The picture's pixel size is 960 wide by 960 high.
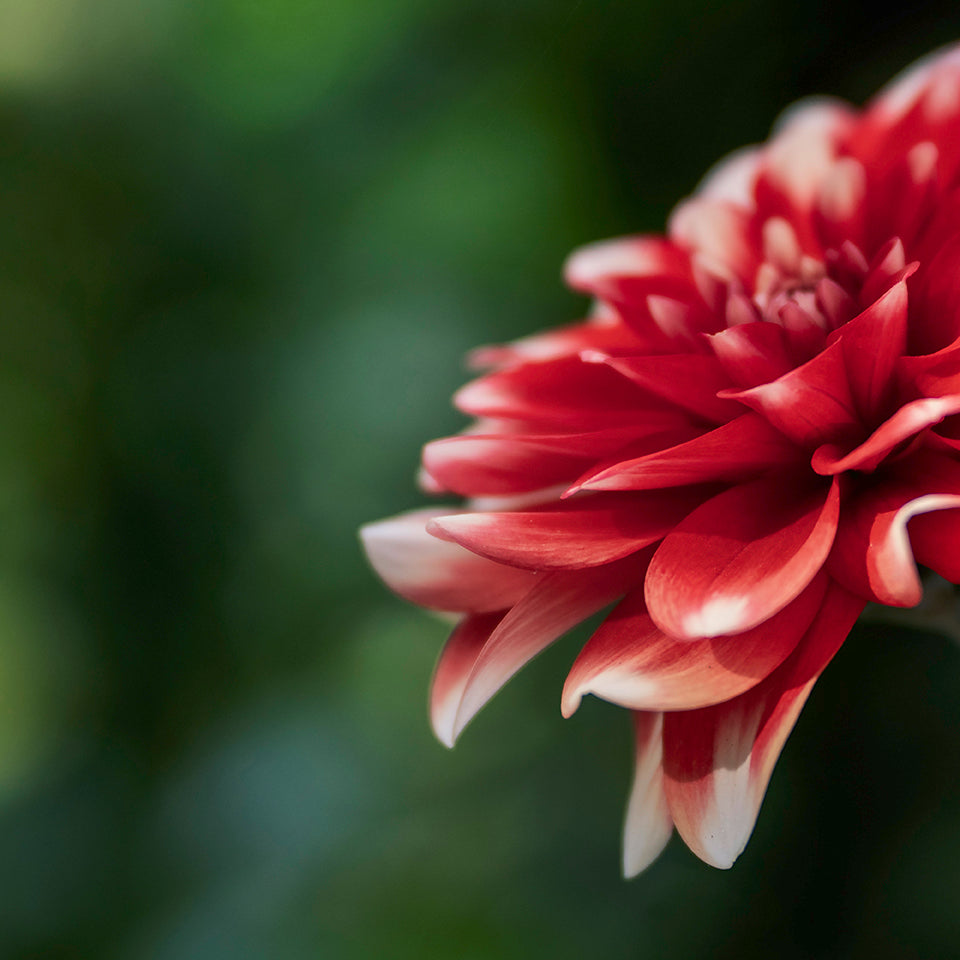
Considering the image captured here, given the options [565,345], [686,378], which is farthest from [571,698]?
[565,345]

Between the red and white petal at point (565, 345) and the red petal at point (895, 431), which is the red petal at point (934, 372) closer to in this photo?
the red petal at point (895, 431)

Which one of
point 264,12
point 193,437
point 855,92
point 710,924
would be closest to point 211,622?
point 193,437

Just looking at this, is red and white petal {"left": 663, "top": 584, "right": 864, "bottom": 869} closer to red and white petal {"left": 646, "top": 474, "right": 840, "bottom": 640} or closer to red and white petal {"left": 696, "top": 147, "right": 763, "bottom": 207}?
red and white petal {"left": 646, "top": 474, "right": 840, "bottom": 640}

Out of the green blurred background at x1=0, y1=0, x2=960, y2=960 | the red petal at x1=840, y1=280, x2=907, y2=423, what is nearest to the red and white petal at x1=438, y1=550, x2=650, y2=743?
the red petal at x1=840, y1=280, x2=907, y2=423

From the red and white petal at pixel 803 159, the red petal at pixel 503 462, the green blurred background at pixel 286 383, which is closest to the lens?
the red petal at pixel 503 462

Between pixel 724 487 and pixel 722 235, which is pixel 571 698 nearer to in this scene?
pixel 724 487

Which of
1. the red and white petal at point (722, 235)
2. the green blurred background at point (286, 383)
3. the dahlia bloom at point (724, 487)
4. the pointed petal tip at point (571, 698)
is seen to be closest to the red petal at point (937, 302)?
the dahlia bloom at point (724, 487)
